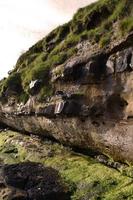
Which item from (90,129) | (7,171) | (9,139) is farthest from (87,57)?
(9,139)

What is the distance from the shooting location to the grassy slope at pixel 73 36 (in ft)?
84.3

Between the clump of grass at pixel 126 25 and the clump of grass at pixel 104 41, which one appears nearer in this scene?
the clump of grass at pixel 126 25

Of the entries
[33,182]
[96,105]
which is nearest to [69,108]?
[96,105]

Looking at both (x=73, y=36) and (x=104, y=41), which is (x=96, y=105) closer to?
(x=104, y=41)

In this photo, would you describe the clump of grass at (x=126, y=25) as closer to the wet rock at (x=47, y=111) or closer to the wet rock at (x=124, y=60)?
the wet rock at (x=124, y=60)

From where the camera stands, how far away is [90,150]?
27.8 m

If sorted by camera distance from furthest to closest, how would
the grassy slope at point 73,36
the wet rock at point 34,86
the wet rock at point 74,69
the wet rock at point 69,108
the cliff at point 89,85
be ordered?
the wet rock at point 34,86, the wet rock at point 69,108, the wet rock at point 74,69, the grassy slope at point 73,36, the cliff at point 89,85

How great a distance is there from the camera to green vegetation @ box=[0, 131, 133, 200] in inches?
790

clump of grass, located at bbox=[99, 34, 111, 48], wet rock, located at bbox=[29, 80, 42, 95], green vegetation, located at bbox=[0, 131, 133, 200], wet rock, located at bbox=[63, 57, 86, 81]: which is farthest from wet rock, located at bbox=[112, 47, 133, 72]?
wet rock, located at bbox=[29, 80, 42, 95]

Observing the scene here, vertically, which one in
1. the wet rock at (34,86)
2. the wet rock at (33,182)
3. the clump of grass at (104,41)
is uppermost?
the clump of grass at (104,41)

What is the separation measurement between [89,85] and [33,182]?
24.1 feet

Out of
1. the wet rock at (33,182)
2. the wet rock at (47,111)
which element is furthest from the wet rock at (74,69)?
the wet rock at (33,182)

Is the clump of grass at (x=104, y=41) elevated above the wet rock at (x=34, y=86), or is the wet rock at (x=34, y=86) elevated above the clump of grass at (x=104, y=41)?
the clump of grass at (x=104, y=41)

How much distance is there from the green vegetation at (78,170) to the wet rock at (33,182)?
0.65 meters
